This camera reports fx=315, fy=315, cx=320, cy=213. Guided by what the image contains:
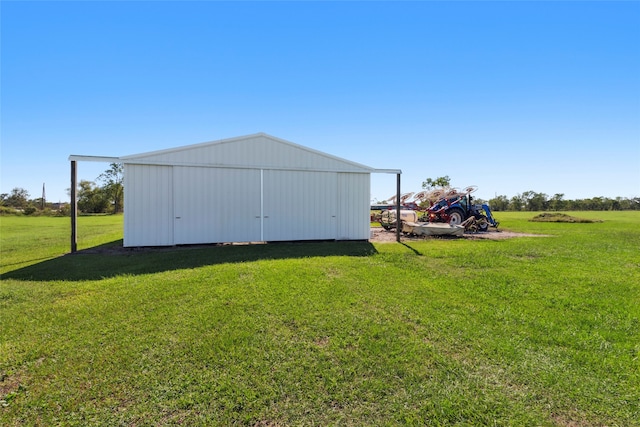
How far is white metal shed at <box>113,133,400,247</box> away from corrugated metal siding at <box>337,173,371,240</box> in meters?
0.03

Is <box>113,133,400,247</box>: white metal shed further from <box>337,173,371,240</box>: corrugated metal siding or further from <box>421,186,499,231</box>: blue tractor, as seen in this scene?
<box>421,186,499,231</box>: blue tractor

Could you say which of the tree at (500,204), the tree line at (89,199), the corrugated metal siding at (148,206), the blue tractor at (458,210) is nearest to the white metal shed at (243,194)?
the corrugated metal siding at (148,206)

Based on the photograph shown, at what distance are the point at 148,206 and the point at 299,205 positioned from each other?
4535 millimetres

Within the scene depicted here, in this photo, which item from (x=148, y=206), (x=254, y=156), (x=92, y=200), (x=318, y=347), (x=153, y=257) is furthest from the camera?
(x=92, y=200)

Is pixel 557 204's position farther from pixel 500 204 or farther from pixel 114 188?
pixel 114 188

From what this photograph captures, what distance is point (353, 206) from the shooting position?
36.1 feet

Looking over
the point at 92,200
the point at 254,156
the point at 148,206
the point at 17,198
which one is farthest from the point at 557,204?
the point at 17,198

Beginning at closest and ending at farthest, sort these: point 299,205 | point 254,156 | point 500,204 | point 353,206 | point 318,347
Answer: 1. point 318,347
2. point 254,156
3. point 299,205
4. point 353,206
5. point 500,204

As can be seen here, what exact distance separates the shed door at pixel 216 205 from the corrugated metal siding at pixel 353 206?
111 inches

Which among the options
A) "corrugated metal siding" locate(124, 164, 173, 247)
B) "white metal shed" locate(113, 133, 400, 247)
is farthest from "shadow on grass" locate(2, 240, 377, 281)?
"white metal shed" locate(113, 133, 400, 247)

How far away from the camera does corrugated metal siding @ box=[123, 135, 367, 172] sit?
30.9ft

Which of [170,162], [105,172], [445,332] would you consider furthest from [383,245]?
[105,172]

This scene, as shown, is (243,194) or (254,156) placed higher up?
(254,156)

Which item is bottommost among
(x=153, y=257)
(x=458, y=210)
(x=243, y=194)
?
(x=153, y=257)
